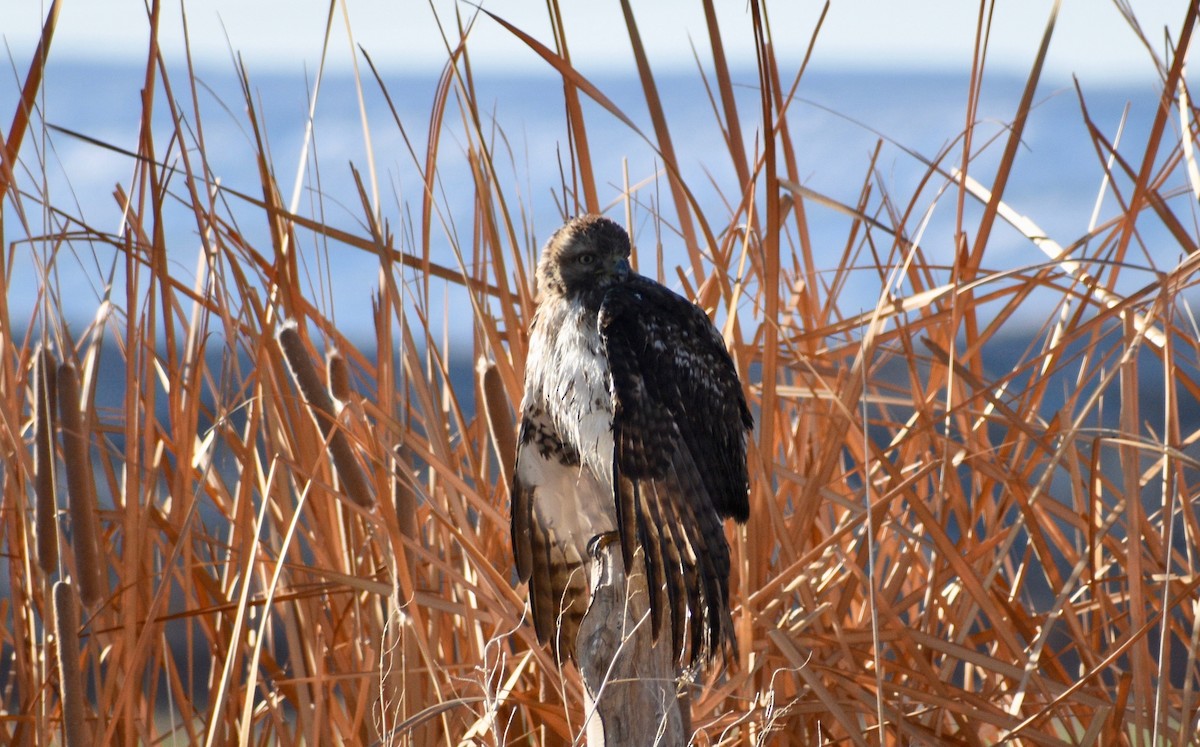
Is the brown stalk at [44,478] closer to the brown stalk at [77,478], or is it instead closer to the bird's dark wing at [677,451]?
the brown stalk at [77,478]

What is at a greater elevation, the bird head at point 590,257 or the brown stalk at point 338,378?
the bird head at point 590,257

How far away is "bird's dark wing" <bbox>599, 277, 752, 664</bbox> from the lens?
1657 millimetres

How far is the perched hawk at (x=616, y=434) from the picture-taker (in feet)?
5.70

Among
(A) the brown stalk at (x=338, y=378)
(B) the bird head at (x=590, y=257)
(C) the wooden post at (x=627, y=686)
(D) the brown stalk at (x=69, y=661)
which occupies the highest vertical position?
(B) the bird head at (x=590, y=257)

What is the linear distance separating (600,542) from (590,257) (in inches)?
20.7

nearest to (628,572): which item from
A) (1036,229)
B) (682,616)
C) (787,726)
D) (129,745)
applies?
(682,616)

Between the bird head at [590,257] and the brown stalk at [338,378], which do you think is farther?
the bird head at [590,257]

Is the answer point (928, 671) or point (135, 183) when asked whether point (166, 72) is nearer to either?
point (135, 183)

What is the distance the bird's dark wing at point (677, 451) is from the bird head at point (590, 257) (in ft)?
0.23

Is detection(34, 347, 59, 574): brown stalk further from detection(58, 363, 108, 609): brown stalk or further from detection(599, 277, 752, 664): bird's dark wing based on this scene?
detection(599, 277, 752, 664): bird's dark wing

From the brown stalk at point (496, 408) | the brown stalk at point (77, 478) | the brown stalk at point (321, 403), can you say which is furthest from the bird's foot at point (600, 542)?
the brown stalk at point (77, 478)

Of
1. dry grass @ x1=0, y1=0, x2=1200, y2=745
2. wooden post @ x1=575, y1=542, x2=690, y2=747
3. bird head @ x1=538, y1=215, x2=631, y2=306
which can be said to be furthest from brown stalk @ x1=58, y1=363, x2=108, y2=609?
bird head @ x1=538, y1=215, x2=631, y2=306

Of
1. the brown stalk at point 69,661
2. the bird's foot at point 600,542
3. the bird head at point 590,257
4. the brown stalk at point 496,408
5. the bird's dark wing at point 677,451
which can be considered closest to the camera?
the brown stalk at point 69,661

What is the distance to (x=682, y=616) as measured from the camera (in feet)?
5.40
